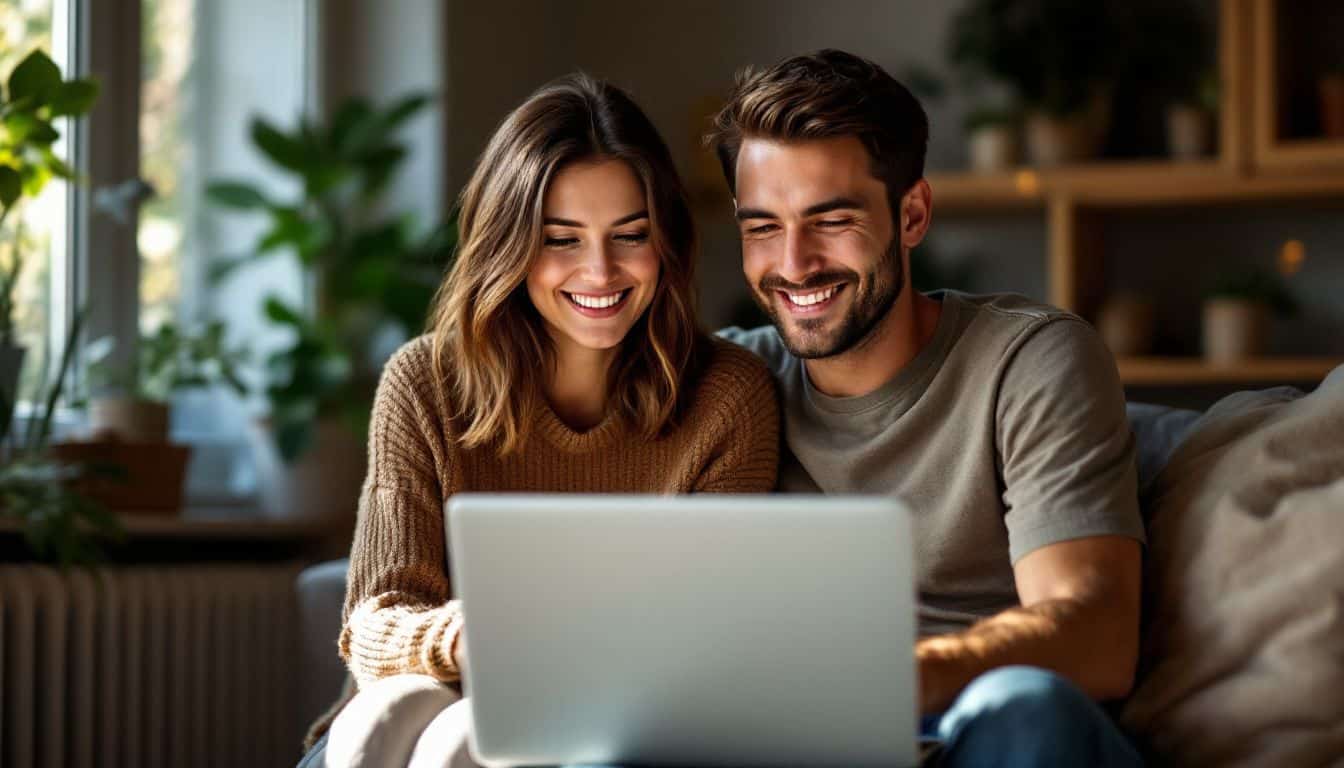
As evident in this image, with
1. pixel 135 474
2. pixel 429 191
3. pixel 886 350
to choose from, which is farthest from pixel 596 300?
pixel 429 191

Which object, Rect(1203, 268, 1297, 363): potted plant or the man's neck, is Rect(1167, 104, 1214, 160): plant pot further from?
the man's neck

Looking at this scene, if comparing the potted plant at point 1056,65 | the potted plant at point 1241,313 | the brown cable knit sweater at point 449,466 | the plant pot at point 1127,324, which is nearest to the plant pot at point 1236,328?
the potted plant at point 1241,313

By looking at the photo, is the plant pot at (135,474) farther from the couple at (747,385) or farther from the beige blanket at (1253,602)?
the beige blanket at (1253,602)

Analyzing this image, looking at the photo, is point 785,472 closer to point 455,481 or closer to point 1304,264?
point 455,481

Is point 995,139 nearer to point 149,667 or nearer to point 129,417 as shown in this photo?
point 129,417

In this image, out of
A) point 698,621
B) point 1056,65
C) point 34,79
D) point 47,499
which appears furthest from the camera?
point 1056,65

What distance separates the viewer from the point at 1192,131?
364 centimetres

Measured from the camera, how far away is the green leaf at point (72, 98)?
85.2 inches

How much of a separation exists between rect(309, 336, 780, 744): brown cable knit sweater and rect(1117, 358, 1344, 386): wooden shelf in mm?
1811

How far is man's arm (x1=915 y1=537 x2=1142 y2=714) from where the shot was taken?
Answer: 140 centimetres

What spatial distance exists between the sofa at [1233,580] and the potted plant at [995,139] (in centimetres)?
211

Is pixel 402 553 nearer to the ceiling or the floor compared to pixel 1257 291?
nearer to the floor

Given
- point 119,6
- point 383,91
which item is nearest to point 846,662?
point 119,6

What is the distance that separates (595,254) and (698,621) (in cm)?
78
